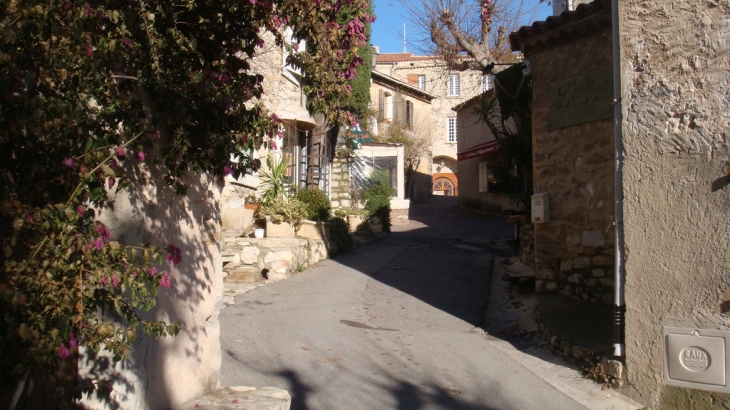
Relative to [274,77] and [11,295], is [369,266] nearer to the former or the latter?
[274,77]

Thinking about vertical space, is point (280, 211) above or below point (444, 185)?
below

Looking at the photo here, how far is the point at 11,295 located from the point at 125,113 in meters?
1.08

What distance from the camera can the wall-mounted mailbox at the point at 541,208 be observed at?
945 cm

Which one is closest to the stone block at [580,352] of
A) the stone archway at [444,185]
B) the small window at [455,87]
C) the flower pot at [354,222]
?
the flower pot at [354,222]

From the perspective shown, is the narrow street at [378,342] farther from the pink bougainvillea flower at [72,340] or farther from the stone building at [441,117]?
the stone building at [441,117]

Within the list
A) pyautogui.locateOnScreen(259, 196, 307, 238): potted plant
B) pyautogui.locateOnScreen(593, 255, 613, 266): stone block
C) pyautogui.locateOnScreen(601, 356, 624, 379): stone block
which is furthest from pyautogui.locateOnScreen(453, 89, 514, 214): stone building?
pyautogui.locateOnScreen(601, 356, 624, 379): stone block

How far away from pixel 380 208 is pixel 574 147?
36.5 ft

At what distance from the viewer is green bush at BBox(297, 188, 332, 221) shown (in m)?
14.8

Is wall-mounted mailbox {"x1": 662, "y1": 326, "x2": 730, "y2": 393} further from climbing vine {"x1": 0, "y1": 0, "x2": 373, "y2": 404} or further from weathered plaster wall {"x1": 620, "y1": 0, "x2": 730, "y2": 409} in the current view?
climbing vine {"x1": 0, "y1": 0, "x2": 373, "y2": 404}

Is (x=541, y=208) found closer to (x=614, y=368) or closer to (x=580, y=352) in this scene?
(x=580, y=352)

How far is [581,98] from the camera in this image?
9.00 metres

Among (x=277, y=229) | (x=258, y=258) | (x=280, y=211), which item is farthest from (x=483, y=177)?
(x=258, y=258)

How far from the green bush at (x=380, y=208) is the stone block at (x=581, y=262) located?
1082 centimetres

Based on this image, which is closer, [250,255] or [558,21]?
[558,21]
